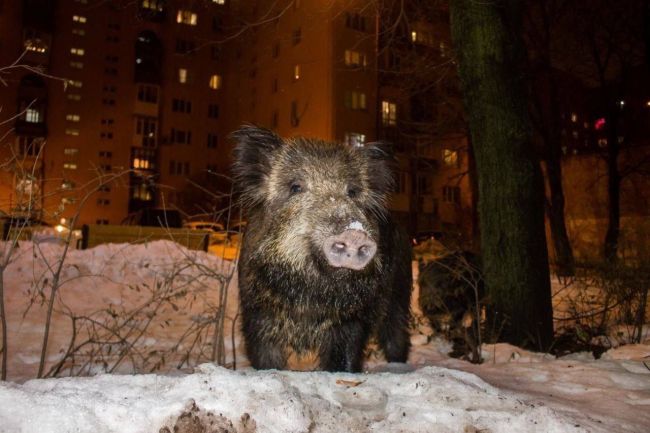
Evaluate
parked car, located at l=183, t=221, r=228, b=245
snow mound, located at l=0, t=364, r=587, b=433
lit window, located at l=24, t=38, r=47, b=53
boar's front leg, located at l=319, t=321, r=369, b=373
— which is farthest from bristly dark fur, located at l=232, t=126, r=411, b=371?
lit window, located at l=24, t=38, r=47, b=53

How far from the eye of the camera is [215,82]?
150 feet

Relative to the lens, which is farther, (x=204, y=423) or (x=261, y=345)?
(x=261, y=345)

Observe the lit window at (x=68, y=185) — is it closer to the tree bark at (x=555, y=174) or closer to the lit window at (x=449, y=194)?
the tree bark at (x=555, y=174)

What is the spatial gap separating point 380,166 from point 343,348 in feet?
4.57

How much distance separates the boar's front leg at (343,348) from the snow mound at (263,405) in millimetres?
803

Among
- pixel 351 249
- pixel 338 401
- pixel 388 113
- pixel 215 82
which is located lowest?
pixel 338 401

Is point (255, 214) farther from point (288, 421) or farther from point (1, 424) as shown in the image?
point (1, 424)

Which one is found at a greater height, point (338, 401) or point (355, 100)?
point (355, 100)

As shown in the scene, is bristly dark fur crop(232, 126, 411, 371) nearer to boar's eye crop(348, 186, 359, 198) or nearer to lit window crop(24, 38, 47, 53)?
boar's eye crop(348, 186, 359, 198)

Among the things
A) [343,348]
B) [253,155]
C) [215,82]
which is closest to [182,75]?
[215,82]

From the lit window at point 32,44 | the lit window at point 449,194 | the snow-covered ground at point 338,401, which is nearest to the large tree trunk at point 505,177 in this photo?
the snow-covered ground at point 338,401

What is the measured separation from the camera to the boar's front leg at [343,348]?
3.55m

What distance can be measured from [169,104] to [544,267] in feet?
145

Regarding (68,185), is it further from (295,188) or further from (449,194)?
(449,194)
